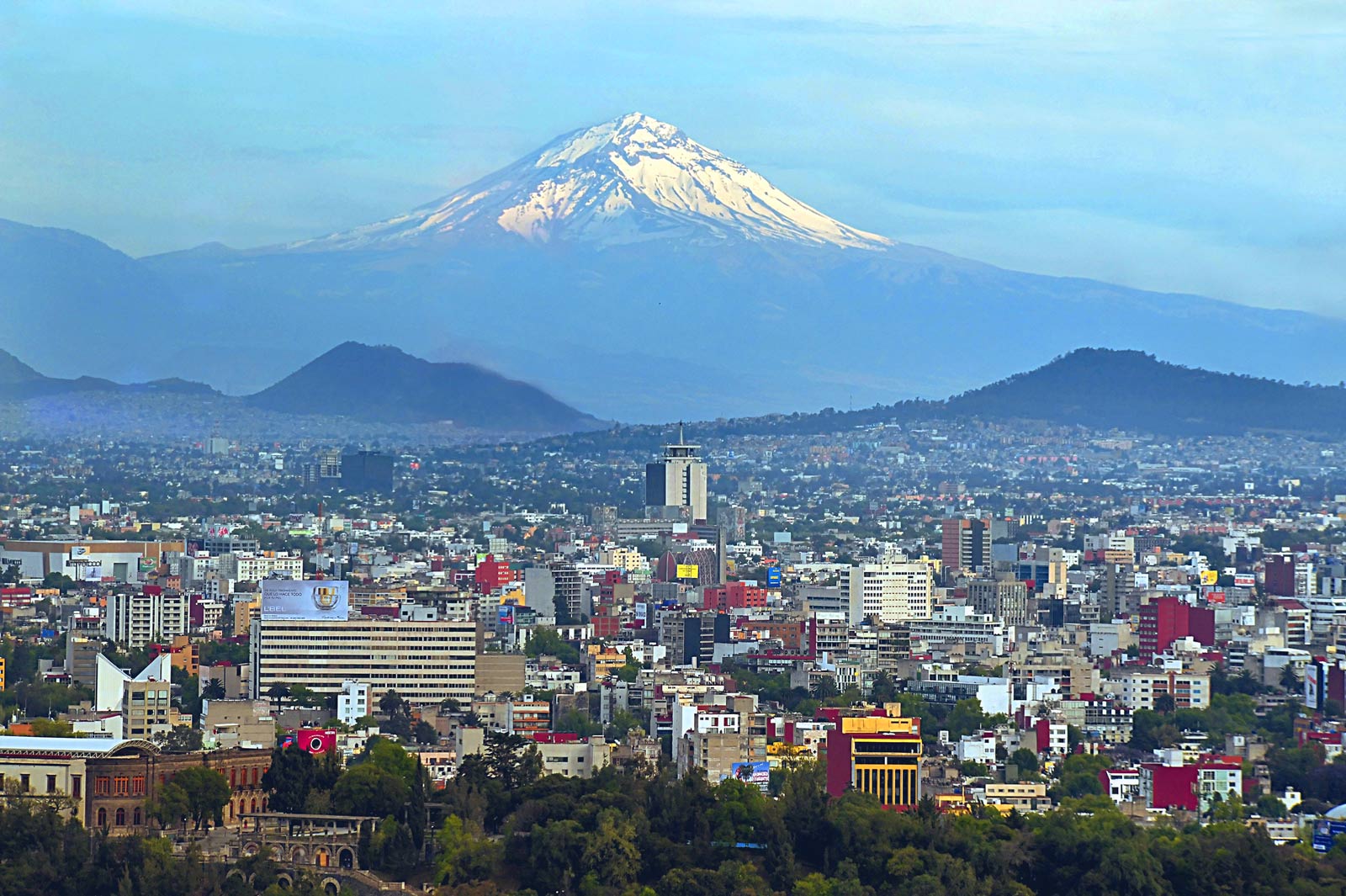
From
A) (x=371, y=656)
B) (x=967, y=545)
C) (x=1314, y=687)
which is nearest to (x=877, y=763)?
(x=371, y=656)

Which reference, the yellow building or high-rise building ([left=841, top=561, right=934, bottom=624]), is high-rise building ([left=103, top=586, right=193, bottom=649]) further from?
the yellow building

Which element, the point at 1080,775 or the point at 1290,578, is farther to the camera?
the point at 1290,578

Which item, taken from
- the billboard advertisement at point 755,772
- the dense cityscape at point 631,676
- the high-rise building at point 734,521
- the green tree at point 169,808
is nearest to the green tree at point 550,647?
the dense cityscape at point 631,676

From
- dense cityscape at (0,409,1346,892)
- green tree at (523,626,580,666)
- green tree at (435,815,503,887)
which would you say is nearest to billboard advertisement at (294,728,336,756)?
dense cityscape at (0,409,1346,892)

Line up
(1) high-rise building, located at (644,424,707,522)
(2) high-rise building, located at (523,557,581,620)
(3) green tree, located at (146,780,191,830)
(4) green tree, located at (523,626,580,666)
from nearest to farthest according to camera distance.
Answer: (3) green tree, located at (146,780,191,830) → (4) green tree, located at (523,626,580,666) → (2) high-rise building, located at (523,557,581,620) → (1) high-rise building, located at (644,424,707,522)

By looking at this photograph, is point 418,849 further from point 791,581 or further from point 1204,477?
point 1204,477

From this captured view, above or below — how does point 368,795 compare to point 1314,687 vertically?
below

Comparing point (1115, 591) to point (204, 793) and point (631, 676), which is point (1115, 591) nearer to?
point (631, 676)
